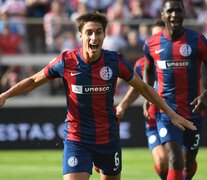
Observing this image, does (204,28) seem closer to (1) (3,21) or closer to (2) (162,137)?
(1) (3,21)

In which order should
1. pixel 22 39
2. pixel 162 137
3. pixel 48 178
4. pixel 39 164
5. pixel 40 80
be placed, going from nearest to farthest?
pixel 40 80 → pixel 162 137 → pixel 48 178 → pixel 39 164 → pixel 22 39

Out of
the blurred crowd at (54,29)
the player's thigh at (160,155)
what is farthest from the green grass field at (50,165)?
the player's thigh at (160,155)

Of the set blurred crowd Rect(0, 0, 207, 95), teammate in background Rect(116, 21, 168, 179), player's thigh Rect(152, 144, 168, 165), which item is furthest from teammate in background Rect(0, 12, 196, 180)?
blurred crowd Rect(0, 0, 207, 95)

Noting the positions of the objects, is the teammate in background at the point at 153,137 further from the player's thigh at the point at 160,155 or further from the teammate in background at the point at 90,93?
the teammate in background at the point at 90,93

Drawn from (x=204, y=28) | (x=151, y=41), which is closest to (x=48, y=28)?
(x=204, y=28)

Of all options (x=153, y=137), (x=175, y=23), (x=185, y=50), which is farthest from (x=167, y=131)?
(x=175, y=23)

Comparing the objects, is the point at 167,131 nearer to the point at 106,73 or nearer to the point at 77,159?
the point at 106,73

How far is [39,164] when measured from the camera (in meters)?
14.4

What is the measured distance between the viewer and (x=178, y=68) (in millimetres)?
9523

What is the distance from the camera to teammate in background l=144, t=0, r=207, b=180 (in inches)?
368

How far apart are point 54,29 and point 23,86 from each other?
951cm

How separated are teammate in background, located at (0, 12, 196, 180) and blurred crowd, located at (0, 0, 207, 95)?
9.01 m

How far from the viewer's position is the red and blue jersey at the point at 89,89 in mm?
7805

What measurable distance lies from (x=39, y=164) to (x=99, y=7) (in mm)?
5969
